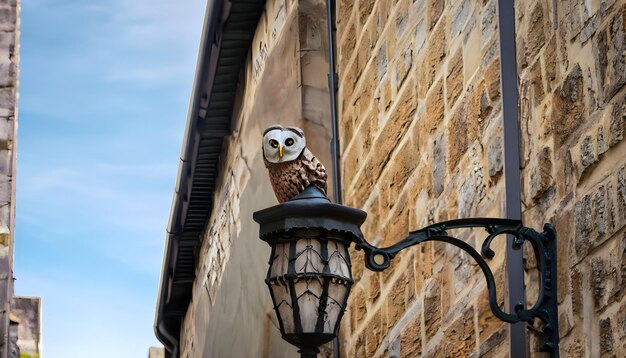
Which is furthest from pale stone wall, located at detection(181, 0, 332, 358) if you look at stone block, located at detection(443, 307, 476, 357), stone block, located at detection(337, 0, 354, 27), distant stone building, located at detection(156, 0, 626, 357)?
stone block, located at detection(443, 307, 476, 357)

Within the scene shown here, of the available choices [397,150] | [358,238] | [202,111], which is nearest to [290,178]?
[358,238]

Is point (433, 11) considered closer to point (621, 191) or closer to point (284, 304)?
point (284, 304)

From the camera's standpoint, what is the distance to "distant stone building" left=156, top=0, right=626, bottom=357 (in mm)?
4215

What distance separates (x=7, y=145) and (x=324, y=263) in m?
8.52

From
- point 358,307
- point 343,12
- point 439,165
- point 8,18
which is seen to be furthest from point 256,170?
point 439,165

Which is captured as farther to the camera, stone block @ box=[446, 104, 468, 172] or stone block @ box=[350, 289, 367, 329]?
stone block @ box=[350, 289, 367, 329]

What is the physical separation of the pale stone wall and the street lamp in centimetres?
391

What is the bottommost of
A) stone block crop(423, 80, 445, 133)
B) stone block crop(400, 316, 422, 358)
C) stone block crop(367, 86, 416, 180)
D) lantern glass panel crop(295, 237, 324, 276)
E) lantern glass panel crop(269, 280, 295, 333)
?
lantern glass panel crop(269, 280, 295, 333)

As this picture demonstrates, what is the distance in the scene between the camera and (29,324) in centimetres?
1833

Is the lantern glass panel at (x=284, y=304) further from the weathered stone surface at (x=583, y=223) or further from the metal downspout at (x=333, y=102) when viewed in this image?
the metal downspout at (x=333, y=102)

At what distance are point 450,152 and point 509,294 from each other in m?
1.18

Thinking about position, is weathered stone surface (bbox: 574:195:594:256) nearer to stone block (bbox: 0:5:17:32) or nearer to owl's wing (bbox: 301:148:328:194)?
owl's wing (bbox: 301:148:328:194)

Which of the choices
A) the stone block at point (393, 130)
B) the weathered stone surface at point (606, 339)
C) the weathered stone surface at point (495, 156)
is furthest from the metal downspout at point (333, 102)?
the weathered stone surface at point (606, 339)

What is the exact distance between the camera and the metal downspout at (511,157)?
15.5 feet
